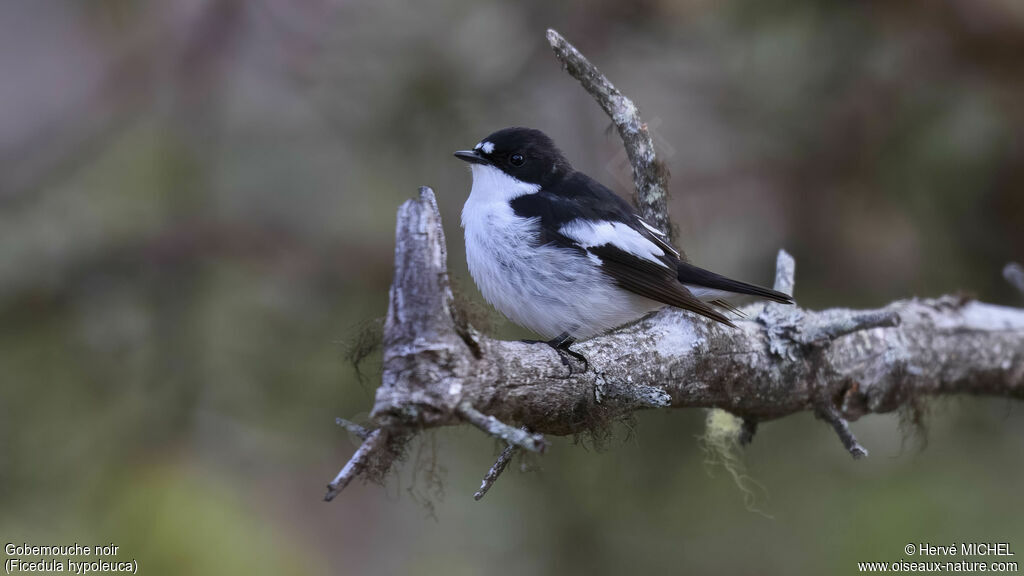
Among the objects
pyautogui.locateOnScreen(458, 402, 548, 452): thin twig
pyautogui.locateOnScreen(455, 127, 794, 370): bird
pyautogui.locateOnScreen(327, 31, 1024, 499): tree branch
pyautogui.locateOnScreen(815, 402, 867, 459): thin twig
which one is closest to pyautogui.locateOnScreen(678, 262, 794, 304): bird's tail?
pyautogui.locateOnScreen(455, 127, 794, 370): bird

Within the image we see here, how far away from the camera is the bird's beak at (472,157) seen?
3.33 metres

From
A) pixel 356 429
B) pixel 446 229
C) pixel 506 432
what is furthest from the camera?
pixel 446 229

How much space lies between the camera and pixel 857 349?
3379 millimetres

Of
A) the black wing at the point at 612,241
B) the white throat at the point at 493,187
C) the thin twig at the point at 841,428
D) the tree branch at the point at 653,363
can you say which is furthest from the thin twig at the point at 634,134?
the thin twig at the point at 841,428

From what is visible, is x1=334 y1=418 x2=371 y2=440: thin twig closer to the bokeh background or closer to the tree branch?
the tree branch

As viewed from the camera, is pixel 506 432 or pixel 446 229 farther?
pixel 446 229

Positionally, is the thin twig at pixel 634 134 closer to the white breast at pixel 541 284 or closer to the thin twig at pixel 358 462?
the white breast at pixel 541 284

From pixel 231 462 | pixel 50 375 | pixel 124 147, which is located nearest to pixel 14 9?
pixel 124 147

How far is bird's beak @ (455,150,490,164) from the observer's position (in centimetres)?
333

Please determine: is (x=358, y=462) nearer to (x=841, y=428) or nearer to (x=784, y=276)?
(x=841, y=428)

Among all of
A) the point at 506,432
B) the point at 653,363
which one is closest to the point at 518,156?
the point at 653,363

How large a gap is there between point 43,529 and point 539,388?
7.13ft

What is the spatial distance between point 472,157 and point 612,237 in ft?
2.23

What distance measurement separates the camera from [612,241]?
3.00m
